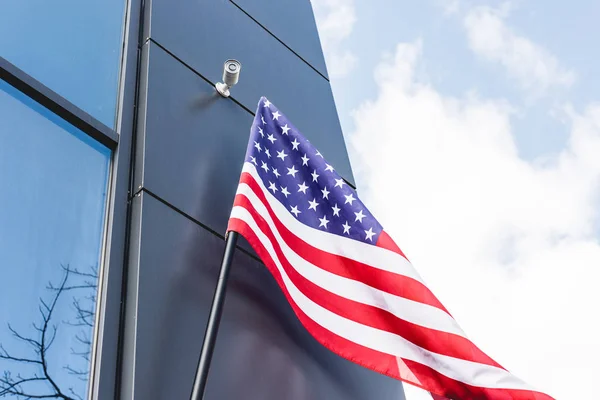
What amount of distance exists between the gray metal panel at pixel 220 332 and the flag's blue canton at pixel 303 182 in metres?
0.44

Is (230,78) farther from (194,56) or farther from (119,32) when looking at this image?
(119,32)

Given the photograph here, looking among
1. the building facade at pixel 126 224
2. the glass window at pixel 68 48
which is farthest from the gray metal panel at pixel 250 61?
the glass window at pixel 68 48

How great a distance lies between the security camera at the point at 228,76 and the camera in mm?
4422

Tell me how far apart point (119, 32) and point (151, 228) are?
5.45 ft

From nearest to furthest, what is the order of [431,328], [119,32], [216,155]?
[431,328] → [216,155] → [119,32]

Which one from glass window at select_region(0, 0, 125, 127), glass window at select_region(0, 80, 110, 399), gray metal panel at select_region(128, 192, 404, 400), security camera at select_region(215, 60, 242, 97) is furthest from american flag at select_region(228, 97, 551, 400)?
glass window at select_region(0, 0, 125, 127)

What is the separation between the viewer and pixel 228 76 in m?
4.44

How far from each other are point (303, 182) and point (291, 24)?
2.77m

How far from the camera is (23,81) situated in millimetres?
3299

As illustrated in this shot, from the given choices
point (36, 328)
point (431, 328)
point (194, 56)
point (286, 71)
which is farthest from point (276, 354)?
point (286, 71)

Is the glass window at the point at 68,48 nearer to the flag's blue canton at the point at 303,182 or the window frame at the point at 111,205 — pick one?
the window frame at the point at 111,205

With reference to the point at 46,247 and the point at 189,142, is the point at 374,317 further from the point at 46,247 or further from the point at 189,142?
the point at 46,247

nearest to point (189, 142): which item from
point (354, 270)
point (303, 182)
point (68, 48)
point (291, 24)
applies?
point (303, 182)

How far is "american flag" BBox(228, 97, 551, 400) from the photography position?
3.35 m
